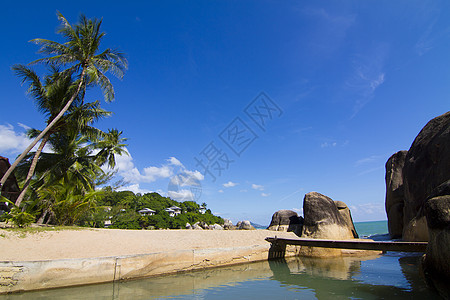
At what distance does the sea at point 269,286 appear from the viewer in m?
5.83

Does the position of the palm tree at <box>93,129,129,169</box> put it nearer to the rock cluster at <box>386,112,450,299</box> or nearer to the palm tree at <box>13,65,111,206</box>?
the palm tree at <box>13,65,111,206</box>

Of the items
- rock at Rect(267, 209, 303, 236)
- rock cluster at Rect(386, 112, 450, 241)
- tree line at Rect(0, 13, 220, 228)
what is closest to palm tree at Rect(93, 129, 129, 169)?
tree line at Rect(0, 13, 220, 228)

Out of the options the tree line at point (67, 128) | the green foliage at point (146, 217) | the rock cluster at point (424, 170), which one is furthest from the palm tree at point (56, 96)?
the rock cluster at point (424, 170)

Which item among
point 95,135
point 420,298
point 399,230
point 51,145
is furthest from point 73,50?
point 399,230

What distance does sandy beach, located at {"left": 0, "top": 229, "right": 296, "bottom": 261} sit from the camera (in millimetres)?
7473

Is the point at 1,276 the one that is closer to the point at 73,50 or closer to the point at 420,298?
the point at 420,298

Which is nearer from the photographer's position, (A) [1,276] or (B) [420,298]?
(B) [420,298]

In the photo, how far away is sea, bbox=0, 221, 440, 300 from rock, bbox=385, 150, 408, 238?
13.4m

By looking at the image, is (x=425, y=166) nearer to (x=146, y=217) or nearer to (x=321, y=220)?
(x=321, y=220)

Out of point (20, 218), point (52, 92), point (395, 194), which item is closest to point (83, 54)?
point (52, 92)

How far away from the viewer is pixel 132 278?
24.0 feet

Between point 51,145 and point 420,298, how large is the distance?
2148 centimetres

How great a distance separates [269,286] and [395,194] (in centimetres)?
1988

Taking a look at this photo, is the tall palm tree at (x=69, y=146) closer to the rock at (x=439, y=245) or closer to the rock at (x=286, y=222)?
the rock at (x=286, y=222)
